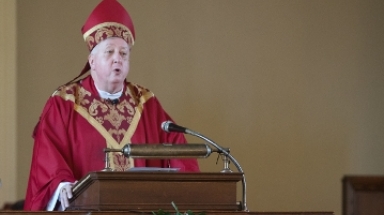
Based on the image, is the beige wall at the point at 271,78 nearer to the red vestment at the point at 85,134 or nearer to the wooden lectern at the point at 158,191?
the red vestment at the point at 85,134

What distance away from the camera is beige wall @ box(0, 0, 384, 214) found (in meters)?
7.25

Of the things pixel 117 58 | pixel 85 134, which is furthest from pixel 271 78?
pixel 85 134

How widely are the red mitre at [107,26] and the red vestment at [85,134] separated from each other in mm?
248

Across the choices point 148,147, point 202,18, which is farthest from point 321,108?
point 148,147

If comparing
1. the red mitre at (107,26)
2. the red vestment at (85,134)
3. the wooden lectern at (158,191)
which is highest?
the red mitre at (107,26)

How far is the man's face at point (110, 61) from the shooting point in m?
5.54

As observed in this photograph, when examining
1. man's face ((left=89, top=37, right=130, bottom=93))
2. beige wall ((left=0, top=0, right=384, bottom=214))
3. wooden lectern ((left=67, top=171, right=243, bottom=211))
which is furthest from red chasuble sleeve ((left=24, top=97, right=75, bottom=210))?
beige wall ((left=0, top=0, right=384, bottom=214))

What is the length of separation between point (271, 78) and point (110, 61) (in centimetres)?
219

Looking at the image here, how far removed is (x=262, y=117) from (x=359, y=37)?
1.01 metres

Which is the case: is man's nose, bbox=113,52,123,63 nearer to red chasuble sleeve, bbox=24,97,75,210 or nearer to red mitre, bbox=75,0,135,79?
red mitre, bbox=75,0,135,79
